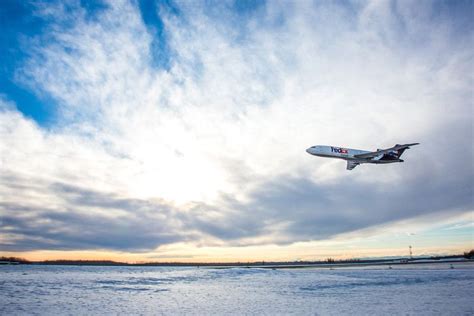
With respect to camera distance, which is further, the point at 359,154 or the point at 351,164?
the point at 351,164

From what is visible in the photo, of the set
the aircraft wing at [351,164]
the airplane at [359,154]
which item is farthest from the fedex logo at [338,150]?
the aircraft wing at [351,164]

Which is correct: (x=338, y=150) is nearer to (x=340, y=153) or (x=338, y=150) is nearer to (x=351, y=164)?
(x=340, y=153)

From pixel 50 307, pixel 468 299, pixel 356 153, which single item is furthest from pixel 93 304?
pixel 356 153

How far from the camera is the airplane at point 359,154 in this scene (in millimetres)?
96875

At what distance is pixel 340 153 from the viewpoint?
9788cm

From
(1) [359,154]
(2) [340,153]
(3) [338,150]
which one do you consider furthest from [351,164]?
(3) [338,150]

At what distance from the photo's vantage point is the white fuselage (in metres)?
96.6

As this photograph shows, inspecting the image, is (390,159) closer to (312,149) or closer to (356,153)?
(356,153)

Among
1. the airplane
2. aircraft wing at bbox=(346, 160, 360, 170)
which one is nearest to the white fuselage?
the airplane

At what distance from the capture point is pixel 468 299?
26.9 metres

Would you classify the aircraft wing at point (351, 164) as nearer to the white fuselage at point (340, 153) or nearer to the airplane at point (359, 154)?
the airplane at point (359, 154)

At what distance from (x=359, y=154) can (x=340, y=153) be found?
610cm

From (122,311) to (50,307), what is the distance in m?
6.37

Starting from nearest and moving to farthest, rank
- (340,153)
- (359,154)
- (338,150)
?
(340,153)
(338,150)
(359,154)
